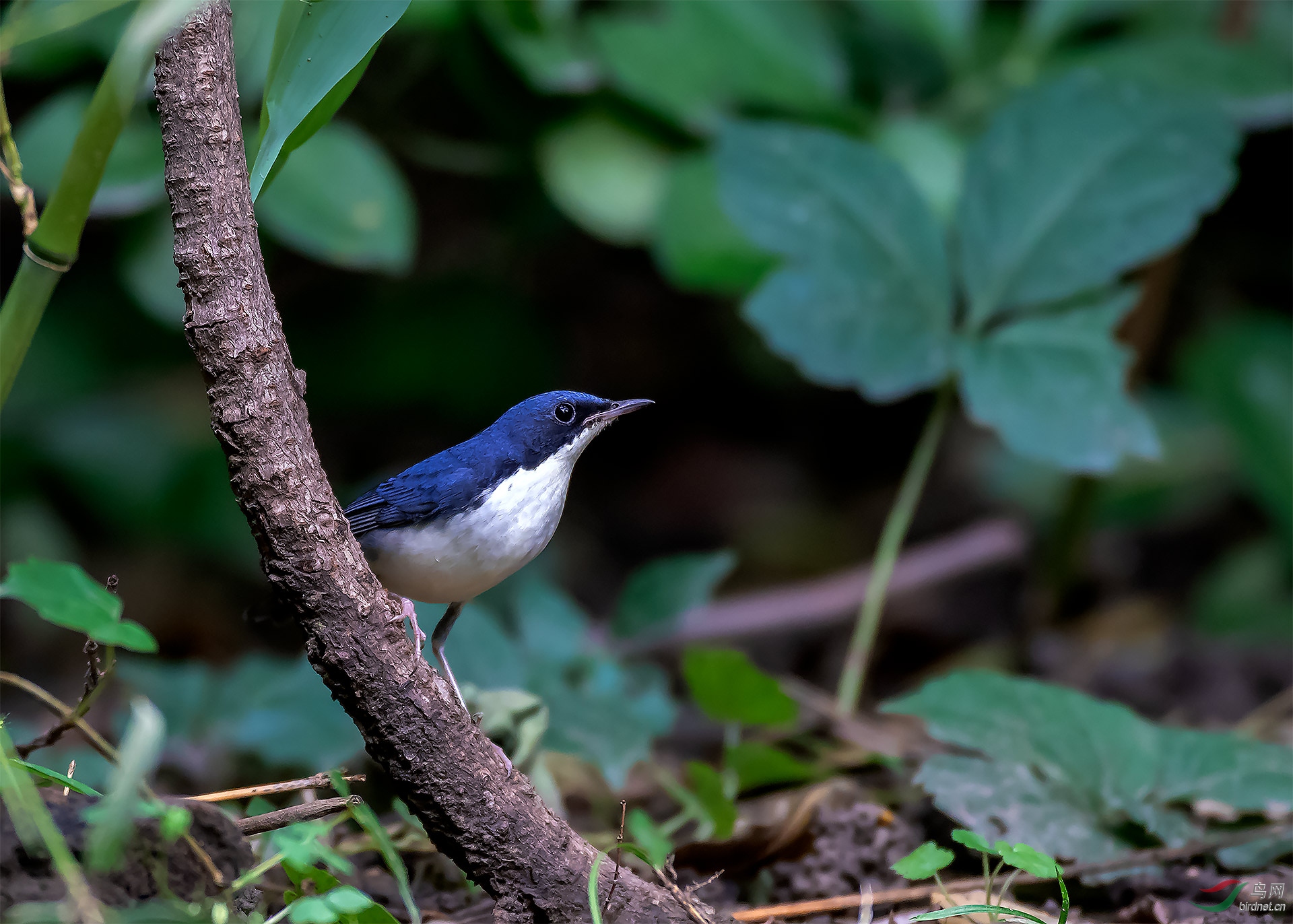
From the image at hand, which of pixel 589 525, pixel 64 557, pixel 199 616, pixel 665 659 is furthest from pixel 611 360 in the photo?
pixel 64 557

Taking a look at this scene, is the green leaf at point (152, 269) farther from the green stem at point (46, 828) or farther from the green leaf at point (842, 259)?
the green stem at point (46, 828)

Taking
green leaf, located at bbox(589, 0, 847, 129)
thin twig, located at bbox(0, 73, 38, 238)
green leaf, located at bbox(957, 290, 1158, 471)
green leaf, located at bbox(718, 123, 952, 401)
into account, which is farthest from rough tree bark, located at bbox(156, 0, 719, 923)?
green leaf, located at bbox(589, 0, 847, 129)

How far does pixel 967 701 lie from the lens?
262 centimetres

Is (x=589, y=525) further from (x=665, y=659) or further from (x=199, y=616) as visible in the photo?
(x=199, y=616)

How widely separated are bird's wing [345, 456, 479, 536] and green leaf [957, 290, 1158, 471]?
1.71 metres

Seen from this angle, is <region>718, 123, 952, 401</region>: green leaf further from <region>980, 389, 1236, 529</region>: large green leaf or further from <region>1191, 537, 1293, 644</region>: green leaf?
<region>1191, 537, 1293, 644</region>: green leaf

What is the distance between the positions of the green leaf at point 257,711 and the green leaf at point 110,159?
5.75 ft

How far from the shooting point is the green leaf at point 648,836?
7.98ft

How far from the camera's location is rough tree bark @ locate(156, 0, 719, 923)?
5.25ft

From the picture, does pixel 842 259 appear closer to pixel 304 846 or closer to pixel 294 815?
pixel 294 815

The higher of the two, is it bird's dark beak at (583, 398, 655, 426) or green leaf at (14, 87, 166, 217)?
green leaf at (14, 87, 166, 217)

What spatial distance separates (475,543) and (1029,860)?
1275 mm

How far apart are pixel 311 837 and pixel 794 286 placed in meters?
2.55

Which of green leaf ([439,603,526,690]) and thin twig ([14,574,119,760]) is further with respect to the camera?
green leaf ([439,603,526,690])
